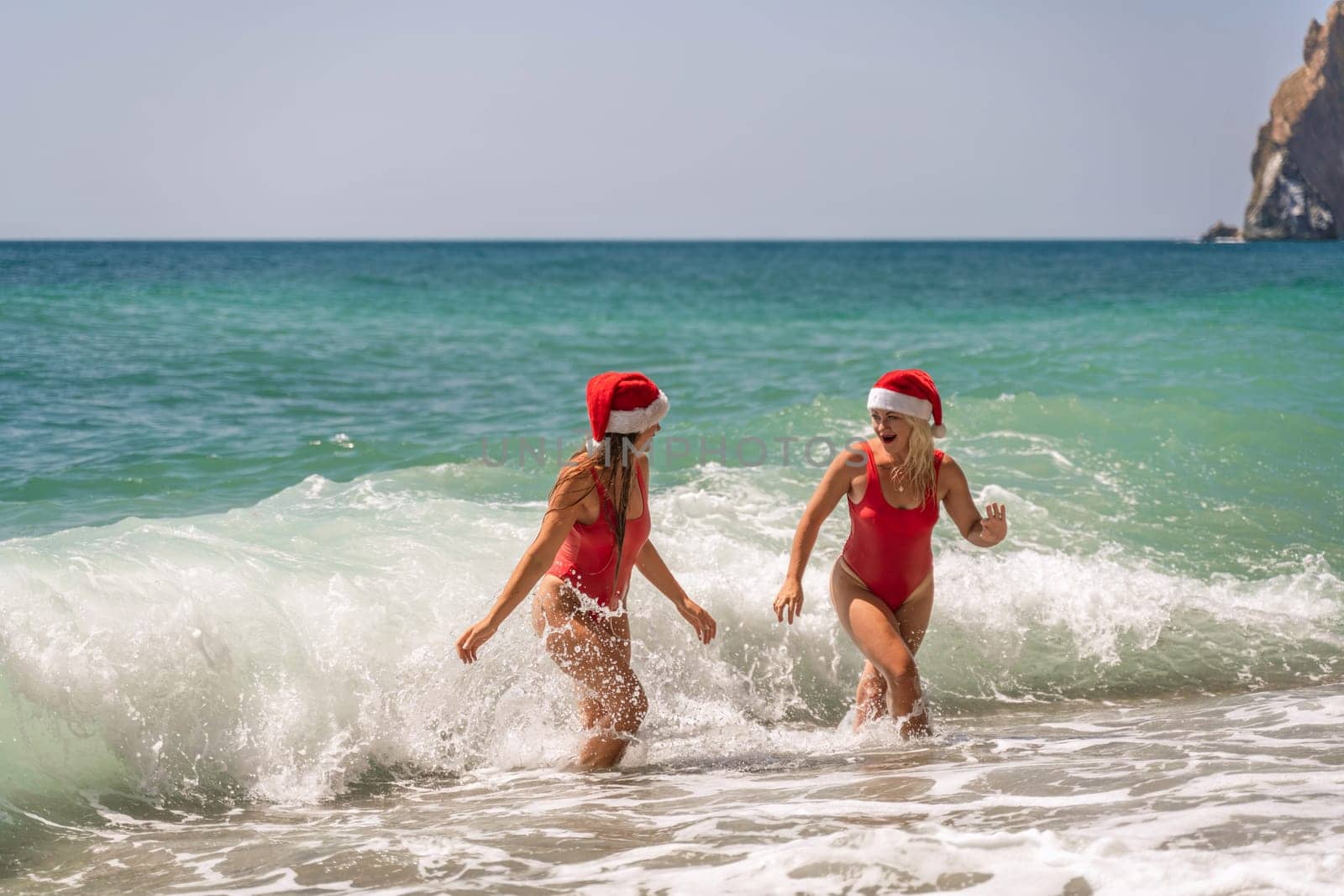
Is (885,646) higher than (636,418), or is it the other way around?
(636,418)

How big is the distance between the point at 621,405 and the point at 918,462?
4.49 feet

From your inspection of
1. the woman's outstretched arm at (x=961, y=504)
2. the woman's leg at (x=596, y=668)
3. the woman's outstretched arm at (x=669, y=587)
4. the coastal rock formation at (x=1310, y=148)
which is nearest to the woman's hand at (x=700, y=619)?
the woman's outstretched arm at (x=669, y=587)

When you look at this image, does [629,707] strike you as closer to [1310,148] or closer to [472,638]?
[472,638]

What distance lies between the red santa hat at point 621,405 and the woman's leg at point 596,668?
763 mm

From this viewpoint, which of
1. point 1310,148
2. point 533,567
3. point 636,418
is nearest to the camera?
point 533,567

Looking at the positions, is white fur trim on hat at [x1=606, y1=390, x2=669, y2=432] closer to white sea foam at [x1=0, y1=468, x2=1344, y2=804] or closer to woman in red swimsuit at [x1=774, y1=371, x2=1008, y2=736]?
woman in red swimsuit at [x1=774, y1=371, x2=1008, y2=736]

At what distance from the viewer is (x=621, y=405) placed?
4930 mm

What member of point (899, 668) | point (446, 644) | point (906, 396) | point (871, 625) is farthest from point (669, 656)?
point (906, 396)

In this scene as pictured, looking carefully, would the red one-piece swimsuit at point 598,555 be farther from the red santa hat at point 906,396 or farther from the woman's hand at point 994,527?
the woman's hand at point 994,527

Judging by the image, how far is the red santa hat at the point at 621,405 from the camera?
16.1ft

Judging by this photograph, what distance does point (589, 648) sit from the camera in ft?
16.6

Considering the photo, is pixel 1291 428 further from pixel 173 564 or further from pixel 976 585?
pixel 173 564

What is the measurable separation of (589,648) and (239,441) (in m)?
8.40

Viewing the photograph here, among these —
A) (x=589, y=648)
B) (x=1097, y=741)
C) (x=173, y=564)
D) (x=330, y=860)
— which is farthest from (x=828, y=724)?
(x=173, y=564)
